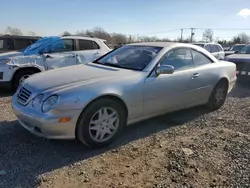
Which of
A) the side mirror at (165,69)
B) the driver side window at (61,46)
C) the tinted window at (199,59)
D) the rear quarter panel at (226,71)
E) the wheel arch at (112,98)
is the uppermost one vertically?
the driver side window at (61,46)

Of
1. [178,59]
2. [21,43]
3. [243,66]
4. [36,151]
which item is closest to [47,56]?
[21,43]

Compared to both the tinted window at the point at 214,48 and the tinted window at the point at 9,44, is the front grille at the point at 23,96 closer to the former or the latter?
the tinted window at the point at 9,44

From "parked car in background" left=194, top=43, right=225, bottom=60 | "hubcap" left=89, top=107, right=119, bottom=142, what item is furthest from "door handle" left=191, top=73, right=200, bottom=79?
"parked car in background" left=194, top=43, right=225, bottom=60

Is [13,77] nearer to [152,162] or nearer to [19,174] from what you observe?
[19,174]

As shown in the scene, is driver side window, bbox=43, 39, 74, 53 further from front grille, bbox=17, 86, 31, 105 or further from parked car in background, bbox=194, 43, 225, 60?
parked car in background, bbox=194, 43, 225, 60

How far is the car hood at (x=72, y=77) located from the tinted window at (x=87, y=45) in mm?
3634

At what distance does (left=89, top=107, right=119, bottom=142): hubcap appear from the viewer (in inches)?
139

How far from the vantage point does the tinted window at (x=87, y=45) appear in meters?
7.86

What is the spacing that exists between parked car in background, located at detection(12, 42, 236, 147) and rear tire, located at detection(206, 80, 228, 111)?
0.28 feet

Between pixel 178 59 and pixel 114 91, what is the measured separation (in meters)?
1.61

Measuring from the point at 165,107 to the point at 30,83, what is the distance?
85.8 inches

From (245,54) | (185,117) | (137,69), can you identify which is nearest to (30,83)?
(137,69)

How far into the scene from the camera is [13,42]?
970 centimetres

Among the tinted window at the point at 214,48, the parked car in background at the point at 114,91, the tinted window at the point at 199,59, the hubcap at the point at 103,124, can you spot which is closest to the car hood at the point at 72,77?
the parked car in background at the point at 114,91
